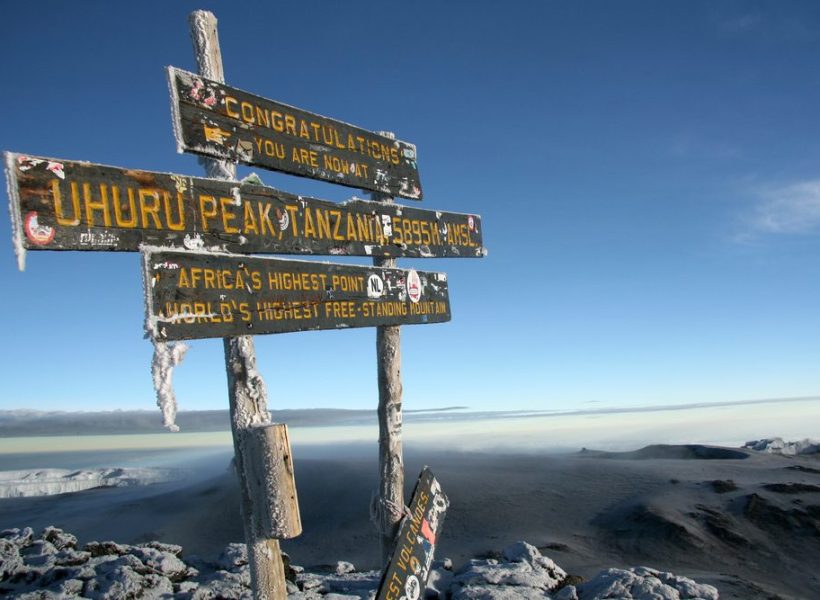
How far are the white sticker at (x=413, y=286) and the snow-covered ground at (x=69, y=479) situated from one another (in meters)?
23.5

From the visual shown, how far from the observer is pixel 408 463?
19.8 meters

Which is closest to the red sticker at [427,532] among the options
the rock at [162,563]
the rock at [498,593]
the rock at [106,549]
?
the rock at [498,593]

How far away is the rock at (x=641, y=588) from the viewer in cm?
734

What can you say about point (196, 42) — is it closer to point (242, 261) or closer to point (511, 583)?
point (242, 261)

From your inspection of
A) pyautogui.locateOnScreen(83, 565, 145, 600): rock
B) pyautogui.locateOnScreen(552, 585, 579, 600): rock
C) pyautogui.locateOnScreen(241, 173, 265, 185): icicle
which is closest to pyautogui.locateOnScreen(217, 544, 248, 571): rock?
pyautogui.locateOnScreen(83, 565, 145, 600): rock

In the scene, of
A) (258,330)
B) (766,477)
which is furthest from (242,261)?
(766,477)

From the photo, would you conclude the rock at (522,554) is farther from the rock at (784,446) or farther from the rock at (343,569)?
the rock at (784,446)

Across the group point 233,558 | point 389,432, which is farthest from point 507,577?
point 233,558

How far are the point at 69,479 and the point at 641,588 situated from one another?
2757 cm

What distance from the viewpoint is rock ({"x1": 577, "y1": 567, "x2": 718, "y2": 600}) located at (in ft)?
24.1

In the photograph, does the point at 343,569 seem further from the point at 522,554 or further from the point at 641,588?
the point at 641,588

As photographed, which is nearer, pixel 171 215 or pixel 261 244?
pixel 171 215

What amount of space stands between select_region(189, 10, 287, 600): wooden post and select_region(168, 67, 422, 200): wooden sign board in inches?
11.1

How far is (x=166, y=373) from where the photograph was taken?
14.0ft
